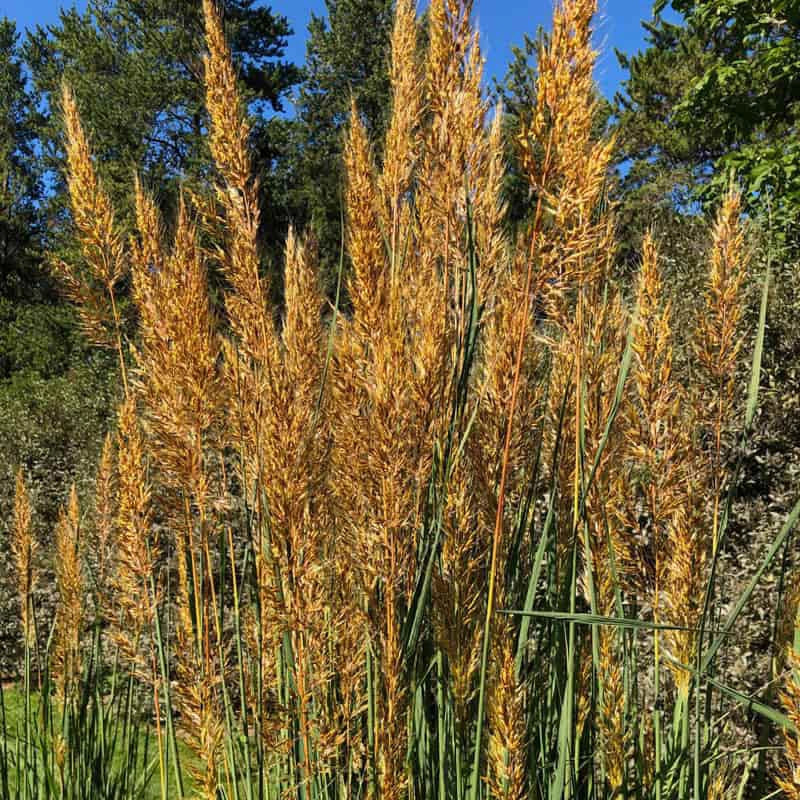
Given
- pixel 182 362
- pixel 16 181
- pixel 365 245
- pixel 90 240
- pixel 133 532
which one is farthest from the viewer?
pixel 16 181

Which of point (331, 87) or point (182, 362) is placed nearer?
point (182, 362)

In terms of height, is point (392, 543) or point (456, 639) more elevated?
point (392, 543)

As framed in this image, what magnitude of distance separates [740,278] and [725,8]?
5734mm

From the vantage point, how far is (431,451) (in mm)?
1188

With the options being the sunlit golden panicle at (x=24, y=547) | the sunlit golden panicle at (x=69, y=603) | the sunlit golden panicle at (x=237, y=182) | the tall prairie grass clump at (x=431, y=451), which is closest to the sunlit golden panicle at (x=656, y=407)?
the tall prairie grass clump at (x=431, y=451)

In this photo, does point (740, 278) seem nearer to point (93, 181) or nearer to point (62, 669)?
point (93, 181)

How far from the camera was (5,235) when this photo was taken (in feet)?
71.1

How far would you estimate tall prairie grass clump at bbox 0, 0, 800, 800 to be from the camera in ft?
3.88

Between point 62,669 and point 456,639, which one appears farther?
point 62,669

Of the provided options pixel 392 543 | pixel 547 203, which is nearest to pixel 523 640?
pixel 392 543

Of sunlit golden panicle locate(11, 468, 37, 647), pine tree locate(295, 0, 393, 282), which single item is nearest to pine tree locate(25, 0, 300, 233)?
pine tree locate(295, 0, 393, 282)

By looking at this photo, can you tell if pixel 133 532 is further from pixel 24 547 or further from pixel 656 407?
pixel 656 407

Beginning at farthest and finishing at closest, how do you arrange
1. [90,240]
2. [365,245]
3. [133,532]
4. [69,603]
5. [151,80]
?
[151,80]
[69,603]
[90,240]
[133,532]
[365,245]

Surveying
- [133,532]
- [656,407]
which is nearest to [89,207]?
[133,532]
